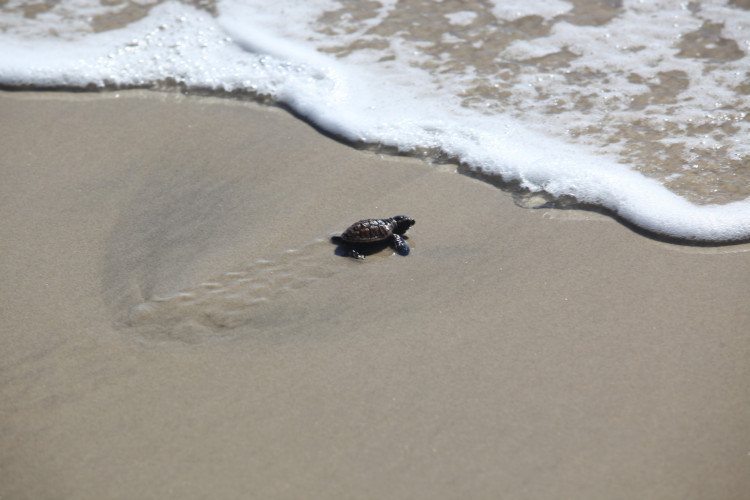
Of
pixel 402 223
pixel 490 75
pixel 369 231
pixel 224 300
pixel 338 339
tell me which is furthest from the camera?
pixel 490 75

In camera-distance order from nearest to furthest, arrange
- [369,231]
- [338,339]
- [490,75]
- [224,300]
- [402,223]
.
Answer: [338,339], [224,300], [369,231], [402,223], [490,75]

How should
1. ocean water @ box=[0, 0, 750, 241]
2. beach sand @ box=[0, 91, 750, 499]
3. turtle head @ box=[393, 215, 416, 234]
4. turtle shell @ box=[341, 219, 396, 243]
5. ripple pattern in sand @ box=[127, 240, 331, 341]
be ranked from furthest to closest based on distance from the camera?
ocean water @ box=[0, 0, 750, 241] < turtle head @ box=[393, 215, 416, 234] < turtle shell @ box=[341, 219, 396, 243] < ripple pattern in sand @ box=[127, 240, 331, 341] < beach sand @ box=[0, 91, 750, 499]

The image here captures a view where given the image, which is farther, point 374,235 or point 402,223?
point 402,223

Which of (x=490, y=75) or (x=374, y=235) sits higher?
(x=490, y=75)

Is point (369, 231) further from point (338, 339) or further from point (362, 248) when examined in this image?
point (338, 339)

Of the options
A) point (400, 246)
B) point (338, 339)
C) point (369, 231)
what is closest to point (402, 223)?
point (400, 246)

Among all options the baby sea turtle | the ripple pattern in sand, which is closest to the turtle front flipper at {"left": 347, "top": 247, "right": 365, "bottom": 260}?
→ the baby sea turtle

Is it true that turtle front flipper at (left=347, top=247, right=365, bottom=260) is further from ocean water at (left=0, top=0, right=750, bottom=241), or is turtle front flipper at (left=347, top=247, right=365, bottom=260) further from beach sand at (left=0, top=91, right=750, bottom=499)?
ocean water at (left=0, top=0, right=750, bottom=241)
